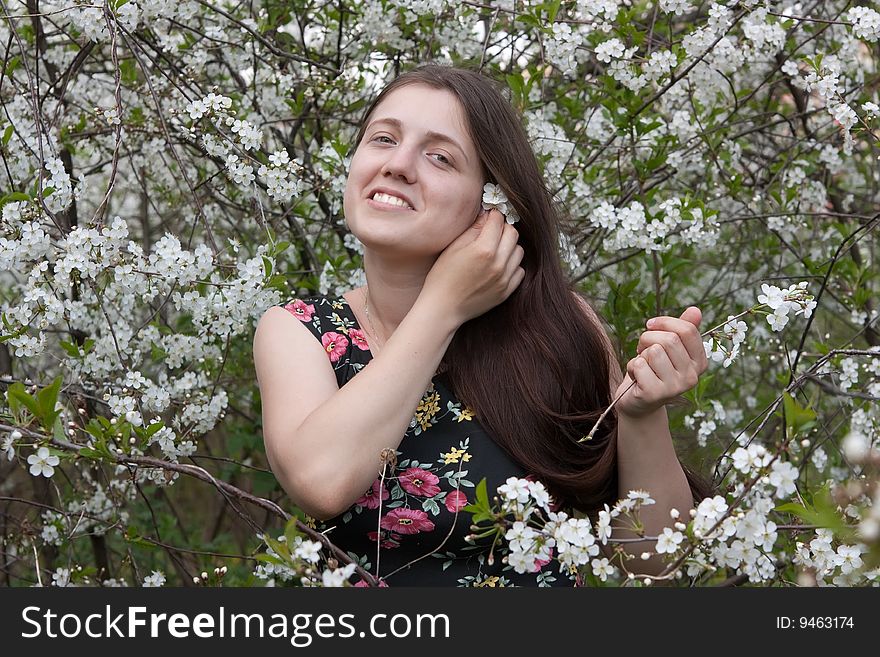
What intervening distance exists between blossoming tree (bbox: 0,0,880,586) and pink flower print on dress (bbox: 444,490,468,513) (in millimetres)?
279

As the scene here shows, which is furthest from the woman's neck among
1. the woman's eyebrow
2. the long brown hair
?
the woman's eyebrow

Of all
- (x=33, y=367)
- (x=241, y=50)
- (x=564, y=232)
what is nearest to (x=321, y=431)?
(x=564, y=232)

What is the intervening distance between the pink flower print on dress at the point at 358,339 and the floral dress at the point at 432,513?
0.10 m

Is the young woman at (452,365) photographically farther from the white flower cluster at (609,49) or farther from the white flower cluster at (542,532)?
the white flower cluster at (609,49)

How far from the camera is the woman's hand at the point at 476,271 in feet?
5.73

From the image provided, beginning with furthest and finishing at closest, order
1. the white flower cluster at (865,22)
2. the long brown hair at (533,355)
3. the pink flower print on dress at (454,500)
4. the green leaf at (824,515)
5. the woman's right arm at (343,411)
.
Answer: the white flower cluster at (865,22), the long brown hair at (533,355), the pink flower print on dress at (454,500), the woman's right arm at (343,411), the green leaf at (824,515)

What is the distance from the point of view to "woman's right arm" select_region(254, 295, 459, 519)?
5.01ft

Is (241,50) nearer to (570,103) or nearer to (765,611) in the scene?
(570,103)

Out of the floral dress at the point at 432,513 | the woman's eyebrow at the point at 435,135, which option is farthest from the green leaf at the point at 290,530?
the woman's eyebrow at the point at 435,135

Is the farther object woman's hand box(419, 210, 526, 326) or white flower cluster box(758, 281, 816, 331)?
woman's hand box(419, 210, 526, 326)

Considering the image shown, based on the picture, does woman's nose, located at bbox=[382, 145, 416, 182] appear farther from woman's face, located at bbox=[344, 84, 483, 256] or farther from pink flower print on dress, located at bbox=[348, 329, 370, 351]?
pink flower print on dress, located at bbox=[348, 329, 370, 351]

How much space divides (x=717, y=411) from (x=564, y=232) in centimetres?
78

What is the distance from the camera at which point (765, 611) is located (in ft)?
4.32

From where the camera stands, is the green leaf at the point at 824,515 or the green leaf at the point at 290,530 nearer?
the green leaf at the point at 824,515
